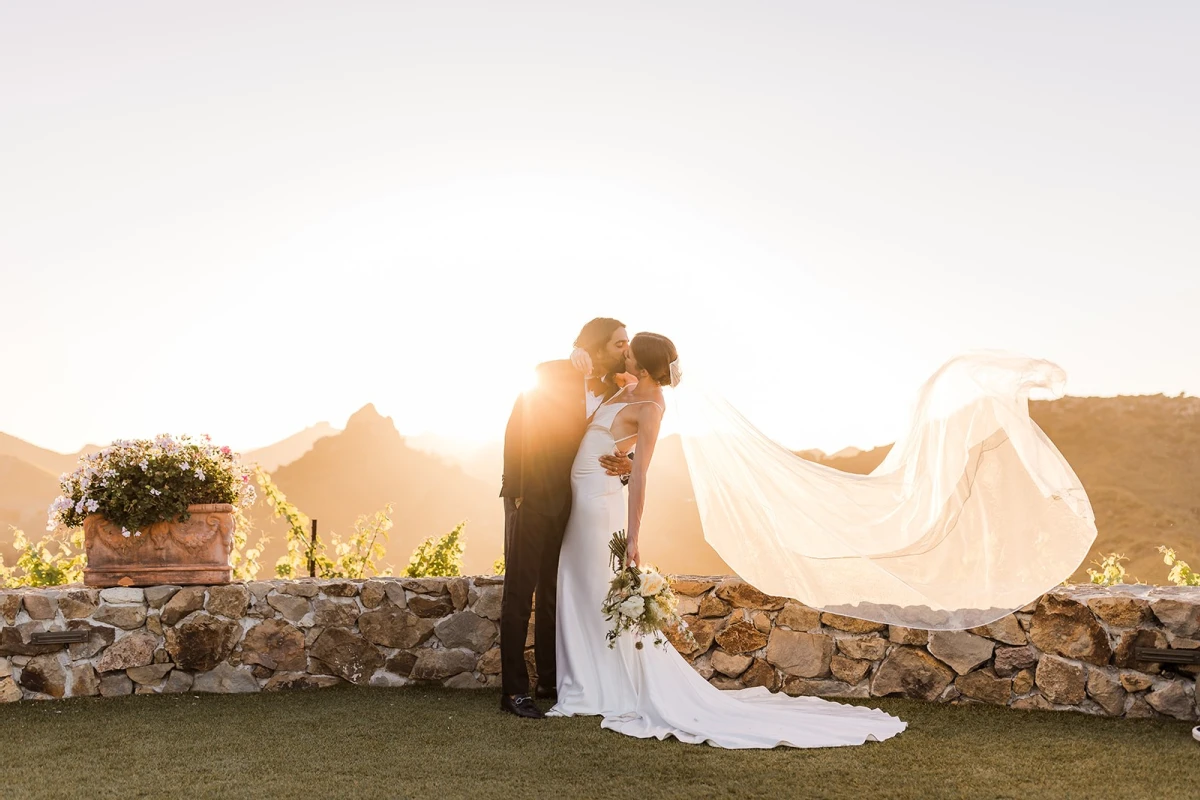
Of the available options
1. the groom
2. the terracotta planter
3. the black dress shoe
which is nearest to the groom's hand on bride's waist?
the groom

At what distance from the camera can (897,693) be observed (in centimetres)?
550

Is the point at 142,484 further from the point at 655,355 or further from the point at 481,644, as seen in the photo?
the point at 655,355

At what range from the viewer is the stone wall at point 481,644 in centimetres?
511

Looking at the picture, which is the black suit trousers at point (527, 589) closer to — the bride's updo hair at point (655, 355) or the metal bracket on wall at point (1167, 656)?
the bride's updo hair at point (655, 355)

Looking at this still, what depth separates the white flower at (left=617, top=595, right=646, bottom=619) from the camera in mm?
4672

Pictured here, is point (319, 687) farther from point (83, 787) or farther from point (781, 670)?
point (781, 670)

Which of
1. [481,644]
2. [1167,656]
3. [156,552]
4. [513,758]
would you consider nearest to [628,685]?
[513,758]

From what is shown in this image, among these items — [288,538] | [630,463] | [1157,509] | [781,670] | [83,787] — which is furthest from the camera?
[1157,509]

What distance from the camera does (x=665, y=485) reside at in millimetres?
5492

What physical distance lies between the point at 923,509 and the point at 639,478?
1.55 metres

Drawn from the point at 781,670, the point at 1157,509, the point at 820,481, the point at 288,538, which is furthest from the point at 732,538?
the point at 1157,509

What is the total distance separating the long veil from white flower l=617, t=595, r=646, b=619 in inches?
32.5

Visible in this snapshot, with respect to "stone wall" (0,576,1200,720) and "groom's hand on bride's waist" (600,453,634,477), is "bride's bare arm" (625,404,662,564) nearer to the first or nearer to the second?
"groom's hand on bride's waist" (600,453,634,477)

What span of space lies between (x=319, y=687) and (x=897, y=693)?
352cm
